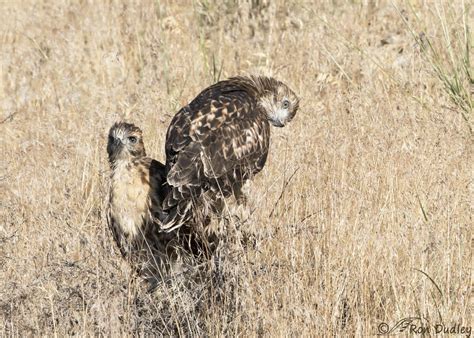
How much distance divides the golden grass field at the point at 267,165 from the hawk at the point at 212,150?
222mm

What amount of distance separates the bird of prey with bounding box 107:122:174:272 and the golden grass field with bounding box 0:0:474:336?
0.14 meters

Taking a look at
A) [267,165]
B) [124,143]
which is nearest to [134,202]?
[124,143]

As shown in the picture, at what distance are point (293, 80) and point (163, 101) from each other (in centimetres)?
120

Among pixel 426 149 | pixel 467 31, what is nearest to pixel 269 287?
pixel 426 149

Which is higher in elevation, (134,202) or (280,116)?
(280,116)

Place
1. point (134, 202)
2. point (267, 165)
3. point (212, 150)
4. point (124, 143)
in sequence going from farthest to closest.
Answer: point (267, 165) → point (212, 150) → point (124, 143) → point (134, 202)

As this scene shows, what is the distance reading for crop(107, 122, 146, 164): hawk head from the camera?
580 cm

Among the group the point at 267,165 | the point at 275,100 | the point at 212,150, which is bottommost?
the point at 267,165

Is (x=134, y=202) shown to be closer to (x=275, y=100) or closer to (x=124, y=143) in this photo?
(x=124, y=143)
